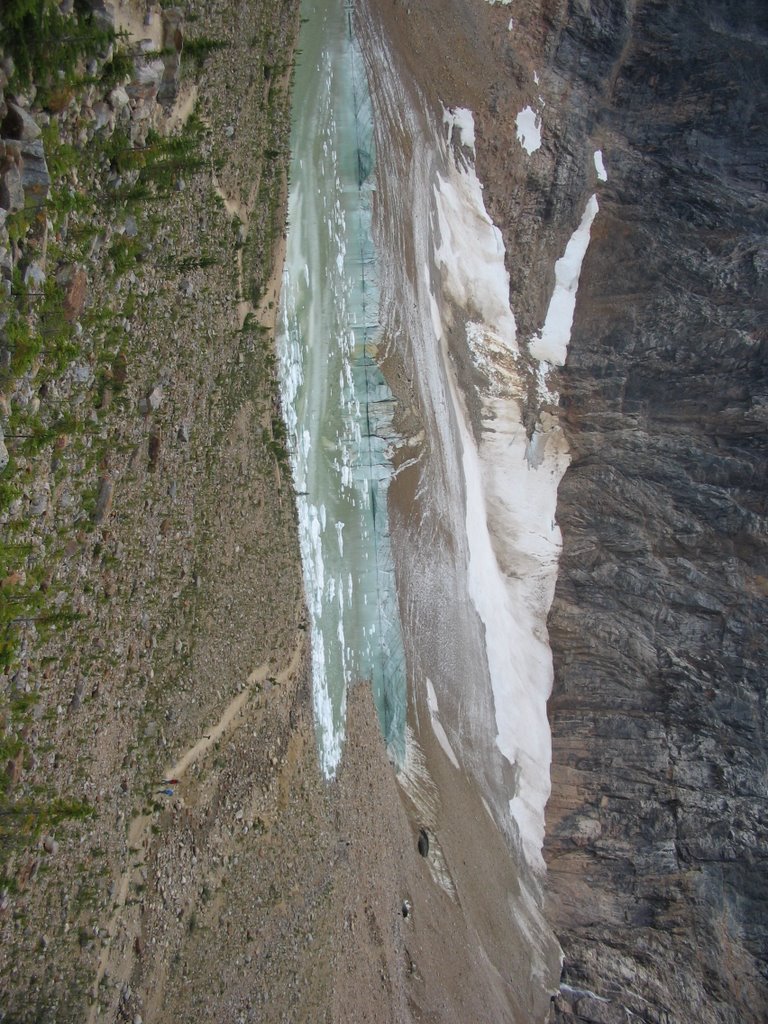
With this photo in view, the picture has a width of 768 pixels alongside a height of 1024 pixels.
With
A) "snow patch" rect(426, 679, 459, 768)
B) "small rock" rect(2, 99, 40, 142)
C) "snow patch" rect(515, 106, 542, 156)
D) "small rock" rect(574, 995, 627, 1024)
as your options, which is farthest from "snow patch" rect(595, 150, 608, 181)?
"small rock" rect(2, 99, 40, 142)

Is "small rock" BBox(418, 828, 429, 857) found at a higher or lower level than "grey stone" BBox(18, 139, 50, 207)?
lower

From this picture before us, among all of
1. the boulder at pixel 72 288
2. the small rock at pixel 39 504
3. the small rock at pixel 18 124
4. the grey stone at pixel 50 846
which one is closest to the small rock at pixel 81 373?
the boulder at pixel 72 288

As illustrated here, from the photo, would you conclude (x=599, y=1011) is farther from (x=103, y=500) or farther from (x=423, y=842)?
(x=103, y=500)

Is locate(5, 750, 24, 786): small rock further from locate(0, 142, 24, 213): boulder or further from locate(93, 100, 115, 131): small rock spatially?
locate(93, 100, 115, 131): small rock

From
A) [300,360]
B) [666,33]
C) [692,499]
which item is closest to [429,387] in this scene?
[300,360]

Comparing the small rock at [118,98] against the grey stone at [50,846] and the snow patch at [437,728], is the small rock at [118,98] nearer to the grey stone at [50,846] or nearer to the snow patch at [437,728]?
the grey stone at [50,846]

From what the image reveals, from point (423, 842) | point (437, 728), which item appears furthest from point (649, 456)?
point (423, 842)

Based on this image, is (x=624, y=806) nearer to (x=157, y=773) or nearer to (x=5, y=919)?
(x=157, y=773)
